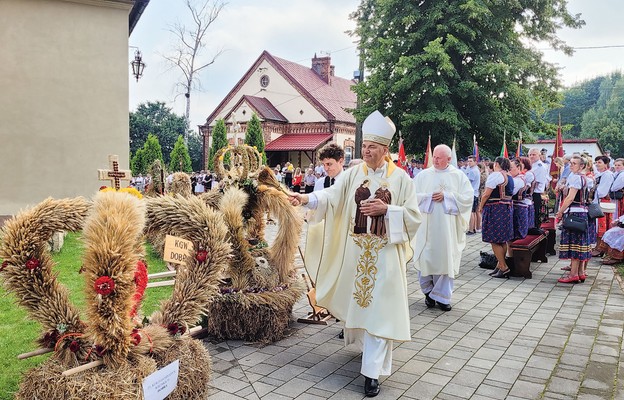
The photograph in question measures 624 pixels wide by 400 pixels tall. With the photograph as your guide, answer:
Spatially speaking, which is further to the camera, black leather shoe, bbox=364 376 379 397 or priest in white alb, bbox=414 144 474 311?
priest in white alb, bbox=414 144 474 311

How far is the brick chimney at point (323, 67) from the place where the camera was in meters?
40.3

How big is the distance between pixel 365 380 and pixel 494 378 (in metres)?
1.14

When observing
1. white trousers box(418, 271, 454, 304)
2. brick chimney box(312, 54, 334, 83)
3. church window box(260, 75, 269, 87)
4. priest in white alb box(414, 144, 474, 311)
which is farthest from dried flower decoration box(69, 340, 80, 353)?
brick chimney box(312, 54, 334, 83)

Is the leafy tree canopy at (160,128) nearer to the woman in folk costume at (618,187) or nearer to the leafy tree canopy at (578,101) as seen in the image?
the woman in folk costume at (618,187)

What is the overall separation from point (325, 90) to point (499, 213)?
104 ft

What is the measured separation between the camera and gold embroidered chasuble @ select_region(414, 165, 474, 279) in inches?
257

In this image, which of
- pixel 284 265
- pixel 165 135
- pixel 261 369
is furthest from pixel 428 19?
pixel 165 135

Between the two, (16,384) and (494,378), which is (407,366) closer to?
(494,378)

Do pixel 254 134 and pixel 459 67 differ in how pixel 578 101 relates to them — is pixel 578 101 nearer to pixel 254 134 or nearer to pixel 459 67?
pixel 254 134

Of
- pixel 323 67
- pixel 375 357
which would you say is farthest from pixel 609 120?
pixel 375 357

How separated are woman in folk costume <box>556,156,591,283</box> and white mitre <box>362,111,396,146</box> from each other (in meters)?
4.26

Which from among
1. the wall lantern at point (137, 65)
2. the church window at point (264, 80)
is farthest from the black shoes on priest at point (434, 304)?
the church window at point (264, 80)

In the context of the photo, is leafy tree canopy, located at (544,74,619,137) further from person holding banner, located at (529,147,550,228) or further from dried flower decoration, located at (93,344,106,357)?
dried flower decoration, located at (93,344,106,357)

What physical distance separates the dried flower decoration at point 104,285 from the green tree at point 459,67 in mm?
17577
